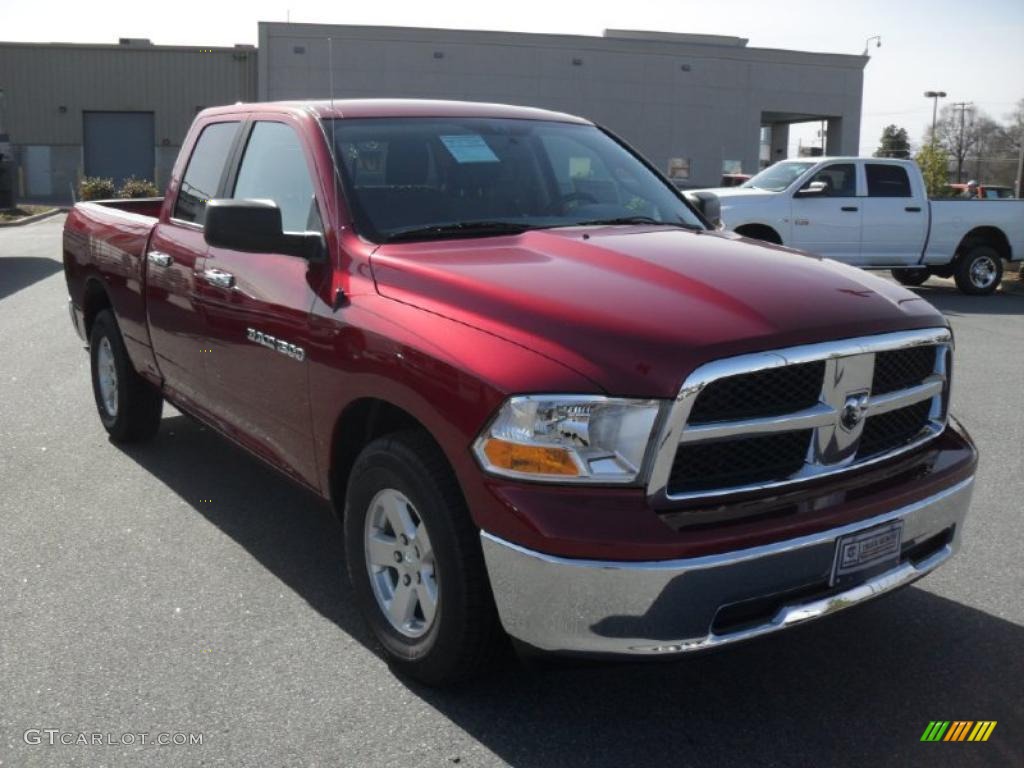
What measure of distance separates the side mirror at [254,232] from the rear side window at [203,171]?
1288 millimetres

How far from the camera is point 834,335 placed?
10.6ft

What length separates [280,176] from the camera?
4.68m

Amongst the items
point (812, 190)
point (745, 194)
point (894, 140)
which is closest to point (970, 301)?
point (812, 190)

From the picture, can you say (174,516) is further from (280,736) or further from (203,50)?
(203,50)

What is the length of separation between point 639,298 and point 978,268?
49.9 ft

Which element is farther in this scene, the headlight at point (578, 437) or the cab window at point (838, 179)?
the cab window at point (838, 179)

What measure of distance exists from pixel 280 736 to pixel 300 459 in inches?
46.9

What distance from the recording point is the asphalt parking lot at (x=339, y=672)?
3287 mm

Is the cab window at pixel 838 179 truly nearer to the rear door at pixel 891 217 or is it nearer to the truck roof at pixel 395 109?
the rear door at pixel 891 217

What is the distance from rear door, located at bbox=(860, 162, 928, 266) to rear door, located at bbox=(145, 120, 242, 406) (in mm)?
12395

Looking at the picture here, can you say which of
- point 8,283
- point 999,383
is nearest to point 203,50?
point 8,283

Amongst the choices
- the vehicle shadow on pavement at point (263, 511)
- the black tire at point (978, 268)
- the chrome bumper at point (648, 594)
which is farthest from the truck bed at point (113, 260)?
the black tire at point (978, 268)

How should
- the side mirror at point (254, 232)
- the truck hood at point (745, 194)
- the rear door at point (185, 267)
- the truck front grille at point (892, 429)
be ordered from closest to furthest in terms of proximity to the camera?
1. the truck front grille at point (892, 429)
2. the side mirror at point (254, 232)
3. the rear door at point (185, 267)
4. the truck hood at point (745, 194)

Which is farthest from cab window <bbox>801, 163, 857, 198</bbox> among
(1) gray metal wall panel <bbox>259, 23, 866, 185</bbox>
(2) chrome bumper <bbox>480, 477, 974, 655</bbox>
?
(1) gray metal wall panel <bbox>259, 23, 866, 185</bbox>
